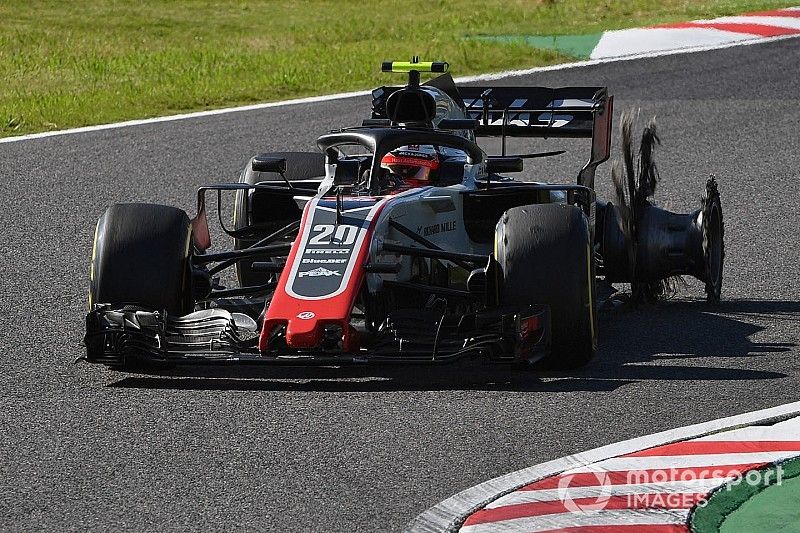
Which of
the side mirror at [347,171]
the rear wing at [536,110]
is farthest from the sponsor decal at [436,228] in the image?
the rear wing at [536,110]

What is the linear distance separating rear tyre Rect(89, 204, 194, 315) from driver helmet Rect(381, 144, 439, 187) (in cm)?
132

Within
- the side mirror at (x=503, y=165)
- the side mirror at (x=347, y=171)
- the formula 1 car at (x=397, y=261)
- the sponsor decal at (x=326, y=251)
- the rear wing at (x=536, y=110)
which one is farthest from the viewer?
the rear wing at (x=536, y=110)

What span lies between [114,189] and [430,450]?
656 cm

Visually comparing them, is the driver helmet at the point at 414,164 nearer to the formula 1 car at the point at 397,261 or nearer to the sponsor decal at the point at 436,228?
the formula 1 car at the point at 397,261

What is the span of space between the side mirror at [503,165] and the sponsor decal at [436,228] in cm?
33

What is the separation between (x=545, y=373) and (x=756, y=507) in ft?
6.47

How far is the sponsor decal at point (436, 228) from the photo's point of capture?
24.1 feet

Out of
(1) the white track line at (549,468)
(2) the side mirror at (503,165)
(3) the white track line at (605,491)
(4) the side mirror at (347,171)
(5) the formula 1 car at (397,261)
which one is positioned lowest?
(1) the white track line at (549,468)

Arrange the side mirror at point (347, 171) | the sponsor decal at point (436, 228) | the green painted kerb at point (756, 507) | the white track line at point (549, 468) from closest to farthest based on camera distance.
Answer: the green painted kerb at point (756, 507) → the white track line at point (549, 468) → the sponsor decal at point (436, 228) → the side mirror at point (347, 171)

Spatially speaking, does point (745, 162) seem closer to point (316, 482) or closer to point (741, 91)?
point (741, 91)

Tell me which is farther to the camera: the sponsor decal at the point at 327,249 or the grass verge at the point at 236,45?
the grass verge at the point at 236,45

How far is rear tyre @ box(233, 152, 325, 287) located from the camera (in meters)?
8.26

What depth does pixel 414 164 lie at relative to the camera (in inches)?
310

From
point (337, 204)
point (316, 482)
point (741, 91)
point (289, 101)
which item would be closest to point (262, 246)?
point (337, 204)
